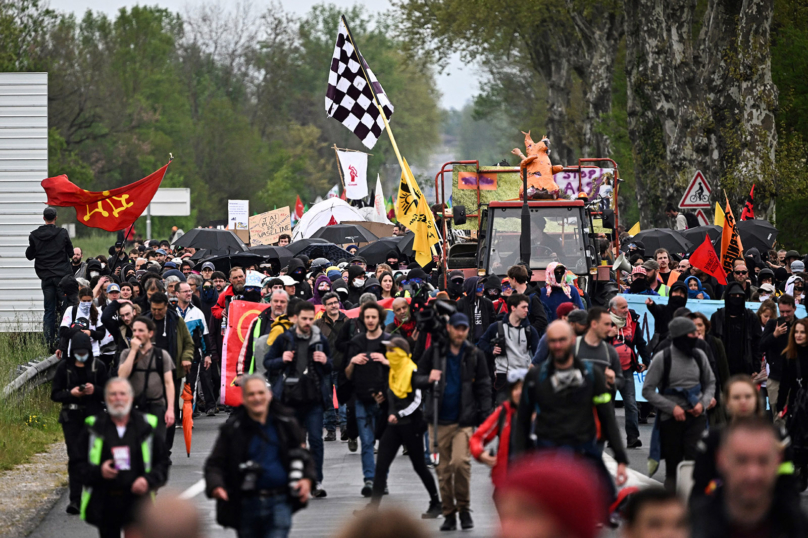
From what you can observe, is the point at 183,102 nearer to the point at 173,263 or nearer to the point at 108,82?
the point at 108,82

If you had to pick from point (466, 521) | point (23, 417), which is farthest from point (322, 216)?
point (466, 521)

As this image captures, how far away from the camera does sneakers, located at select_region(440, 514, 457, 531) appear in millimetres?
10070

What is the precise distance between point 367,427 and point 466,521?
1849 millimetres

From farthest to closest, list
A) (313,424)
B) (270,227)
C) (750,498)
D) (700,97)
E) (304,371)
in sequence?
(270,227), (700,97), (313,424), (304,371), (750,498)

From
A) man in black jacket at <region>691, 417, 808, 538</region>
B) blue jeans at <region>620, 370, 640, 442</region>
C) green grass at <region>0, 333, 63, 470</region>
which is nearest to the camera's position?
man in black jacket at <region>691, 417, 808, 538</region>

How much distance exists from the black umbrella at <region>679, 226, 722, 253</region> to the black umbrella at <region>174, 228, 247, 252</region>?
9.37 metres

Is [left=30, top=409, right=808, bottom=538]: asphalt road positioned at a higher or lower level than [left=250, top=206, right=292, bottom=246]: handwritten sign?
lower

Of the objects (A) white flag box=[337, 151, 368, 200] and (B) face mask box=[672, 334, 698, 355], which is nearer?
(B) face mask box=[672, 334, 698, 355]

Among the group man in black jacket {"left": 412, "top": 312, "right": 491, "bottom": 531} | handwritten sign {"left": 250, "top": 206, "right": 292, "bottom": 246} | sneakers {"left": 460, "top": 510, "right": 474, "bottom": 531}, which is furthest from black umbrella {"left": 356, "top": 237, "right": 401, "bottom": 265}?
sneakers {"left": 460, "top": 510, "right": 474, "bottom": 531}

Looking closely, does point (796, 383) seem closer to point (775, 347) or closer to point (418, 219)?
point (775, 347)

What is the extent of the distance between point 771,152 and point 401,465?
18.1 meters

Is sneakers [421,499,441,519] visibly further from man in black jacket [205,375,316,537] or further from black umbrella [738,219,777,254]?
black umbrella [738,219,777,254]

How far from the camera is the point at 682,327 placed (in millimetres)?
10602

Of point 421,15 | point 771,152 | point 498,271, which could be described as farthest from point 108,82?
point 498,271
